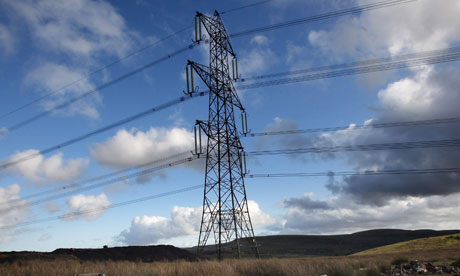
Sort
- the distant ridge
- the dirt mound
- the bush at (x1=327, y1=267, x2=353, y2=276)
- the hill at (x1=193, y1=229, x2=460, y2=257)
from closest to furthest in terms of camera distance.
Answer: the bush at (x1=327, y1=267, x2=353, y2=276)
the dirt mound
the distant ridge
the hill at (x1=193, y1=229, x2=460, y2=257)

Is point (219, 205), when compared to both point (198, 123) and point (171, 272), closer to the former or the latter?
point (198, 123)

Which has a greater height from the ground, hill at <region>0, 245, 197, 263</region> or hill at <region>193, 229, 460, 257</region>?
hill at <region>0, 245, 197, 263</region>

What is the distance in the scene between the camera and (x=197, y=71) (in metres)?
31.4

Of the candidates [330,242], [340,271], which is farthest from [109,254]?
[330,242]

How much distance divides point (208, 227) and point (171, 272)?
10178 mm

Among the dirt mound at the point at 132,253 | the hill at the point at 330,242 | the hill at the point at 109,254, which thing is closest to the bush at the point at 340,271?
the hill at the point at 109,254

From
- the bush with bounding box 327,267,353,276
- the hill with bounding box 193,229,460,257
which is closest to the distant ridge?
the hill with bounding box 193,229,460,257

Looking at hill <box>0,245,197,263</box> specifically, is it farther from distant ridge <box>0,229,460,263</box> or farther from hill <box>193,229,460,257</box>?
hill <box>193,229,460,257</box>

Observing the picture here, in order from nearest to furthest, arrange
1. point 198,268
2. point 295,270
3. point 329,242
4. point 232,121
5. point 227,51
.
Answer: point 295,270 < point 198,268 < point 232,121 < point 227,51 < point 329,242

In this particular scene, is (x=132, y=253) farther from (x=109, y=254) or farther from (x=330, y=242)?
(x=330, y=242)

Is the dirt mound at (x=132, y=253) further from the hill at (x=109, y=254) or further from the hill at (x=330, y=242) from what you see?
the hill at (x=330, y=242)

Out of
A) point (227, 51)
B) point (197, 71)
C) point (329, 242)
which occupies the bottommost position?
point (329, 242)

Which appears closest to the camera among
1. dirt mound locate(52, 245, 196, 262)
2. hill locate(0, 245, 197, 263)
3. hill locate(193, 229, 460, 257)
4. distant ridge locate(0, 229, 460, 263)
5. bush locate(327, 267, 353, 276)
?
bush locate(327, 267, 353, 276)

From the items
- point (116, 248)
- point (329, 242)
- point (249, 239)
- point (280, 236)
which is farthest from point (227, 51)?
point (280, 236)
